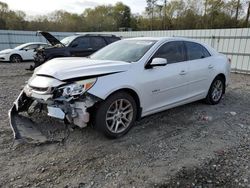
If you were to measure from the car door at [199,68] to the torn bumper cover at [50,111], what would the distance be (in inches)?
92.8

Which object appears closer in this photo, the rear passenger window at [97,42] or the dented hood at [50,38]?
the dented hood at [50,38]

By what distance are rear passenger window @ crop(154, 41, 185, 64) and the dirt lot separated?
116 cm

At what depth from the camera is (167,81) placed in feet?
13.6

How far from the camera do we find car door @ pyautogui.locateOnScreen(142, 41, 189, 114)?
3.91 meters

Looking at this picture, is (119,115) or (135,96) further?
Result: (135,96)

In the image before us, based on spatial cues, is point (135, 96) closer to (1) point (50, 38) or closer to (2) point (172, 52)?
(2) point (172, 52)

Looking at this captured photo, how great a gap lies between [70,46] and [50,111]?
6.83 meters

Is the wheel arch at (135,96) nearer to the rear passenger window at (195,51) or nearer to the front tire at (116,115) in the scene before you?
the front tire at (116,115)

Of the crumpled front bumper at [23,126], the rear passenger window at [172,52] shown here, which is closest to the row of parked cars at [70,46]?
the crumpled front bumper at [23,126]

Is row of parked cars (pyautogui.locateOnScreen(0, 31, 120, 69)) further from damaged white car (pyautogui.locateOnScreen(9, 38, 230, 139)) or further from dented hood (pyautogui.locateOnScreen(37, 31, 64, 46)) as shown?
damaged white car (pyautogui.locateOnScreen(9, 38, 230, 139))

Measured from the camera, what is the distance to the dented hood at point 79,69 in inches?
131

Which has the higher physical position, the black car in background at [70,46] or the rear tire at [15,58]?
the black car in background at [70,46]

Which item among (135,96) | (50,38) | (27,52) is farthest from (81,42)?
(135,96)

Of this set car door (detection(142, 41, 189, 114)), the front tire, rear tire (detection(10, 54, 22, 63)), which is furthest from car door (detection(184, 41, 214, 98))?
rear tire (detection(10, 54, 22, 63))
